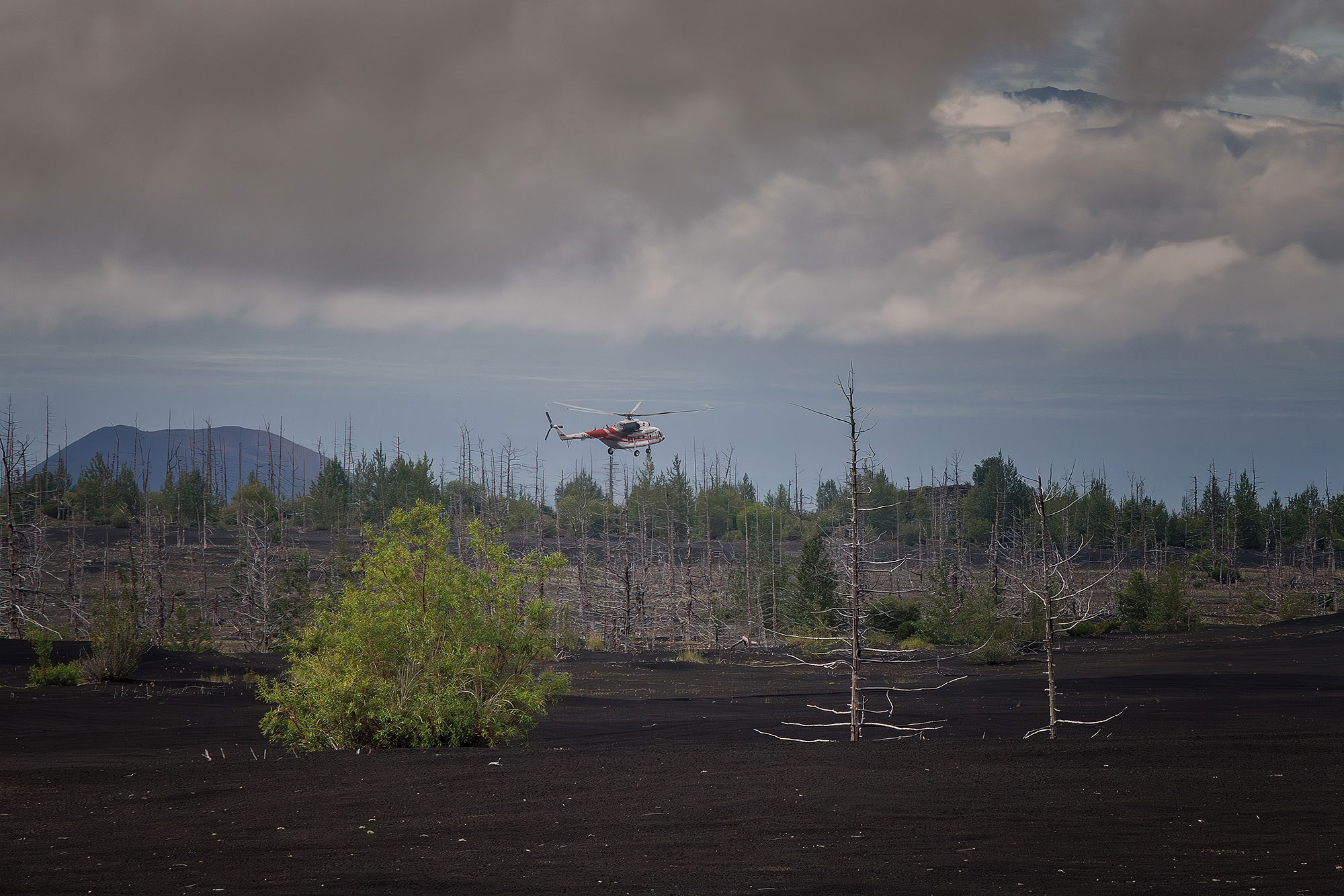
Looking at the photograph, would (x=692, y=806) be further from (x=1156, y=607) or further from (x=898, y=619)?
(x=1156, y=607)

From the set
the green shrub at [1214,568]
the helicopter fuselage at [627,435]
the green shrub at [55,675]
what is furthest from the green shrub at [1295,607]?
the green shrub at [55,675]

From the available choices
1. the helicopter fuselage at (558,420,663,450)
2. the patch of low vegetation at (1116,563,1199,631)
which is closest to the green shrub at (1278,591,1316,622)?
the patch of low vegetation at (1116,563,1199,631)

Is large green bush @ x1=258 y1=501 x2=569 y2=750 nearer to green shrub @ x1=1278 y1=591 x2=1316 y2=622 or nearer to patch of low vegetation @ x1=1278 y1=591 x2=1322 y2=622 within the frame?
patch of low vegetation @ x1=1278 y1=591 x2=1322 y2=622

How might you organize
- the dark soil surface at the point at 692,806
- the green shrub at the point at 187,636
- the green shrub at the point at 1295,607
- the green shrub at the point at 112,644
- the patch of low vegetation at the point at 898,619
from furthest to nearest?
the green shrub at the point at 1295,607 → the patch of low vegetation at the point at 898,619 → the green shrub at the point at 187,636 → the green shrub at the point at 112,644 → the dark soil surface at the point at 692,806

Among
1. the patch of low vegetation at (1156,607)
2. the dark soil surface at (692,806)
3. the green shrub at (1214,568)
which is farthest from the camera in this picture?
the green shrub at (1214,568)

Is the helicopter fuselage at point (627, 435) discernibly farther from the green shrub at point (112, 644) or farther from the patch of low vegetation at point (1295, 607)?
the patch of low vegetation at point (1295, 607)
